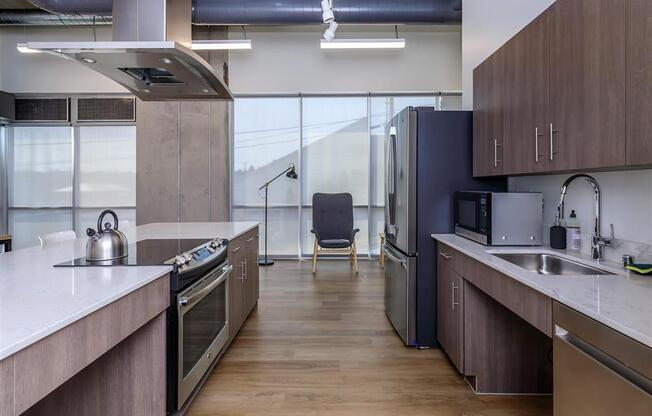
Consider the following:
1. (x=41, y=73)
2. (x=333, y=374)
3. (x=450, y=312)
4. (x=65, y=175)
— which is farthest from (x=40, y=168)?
(x=450, y=312)

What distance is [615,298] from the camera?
1244 mm

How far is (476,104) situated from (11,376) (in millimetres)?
2954

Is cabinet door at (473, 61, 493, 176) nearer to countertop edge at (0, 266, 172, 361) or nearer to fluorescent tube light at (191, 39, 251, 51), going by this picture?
countertop edge at (0, 266, 172, 361)

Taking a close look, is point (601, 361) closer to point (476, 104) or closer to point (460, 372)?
point (460, 372)

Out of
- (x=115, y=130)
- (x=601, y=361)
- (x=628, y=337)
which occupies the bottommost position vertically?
(x=601, y=361)

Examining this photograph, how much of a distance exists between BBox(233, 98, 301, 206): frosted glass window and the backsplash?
446 cm

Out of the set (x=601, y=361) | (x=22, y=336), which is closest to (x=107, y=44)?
(x=22, y=336)

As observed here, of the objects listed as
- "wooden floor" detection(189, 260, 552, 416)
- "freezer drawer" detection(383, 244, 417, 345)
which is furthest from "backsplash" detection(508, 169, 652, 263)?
"freezer drawer" detection(383, 244, 417, 345)

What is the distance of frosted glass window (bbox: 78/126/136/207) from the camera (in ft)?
20.3

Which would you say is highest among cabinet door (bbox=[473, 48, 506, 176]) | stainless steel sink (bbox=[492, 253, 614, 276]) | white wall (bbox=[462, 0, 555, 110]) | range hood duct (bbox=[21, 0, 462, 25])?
range hood duct (bbox=[21, 0, 462, 25])

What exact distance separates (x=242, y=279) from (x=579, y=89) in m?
2.64

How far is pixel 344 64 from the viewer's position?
604 cm

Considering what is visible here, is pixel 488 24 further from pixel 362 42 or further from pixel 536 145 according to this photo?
pixel 362 42

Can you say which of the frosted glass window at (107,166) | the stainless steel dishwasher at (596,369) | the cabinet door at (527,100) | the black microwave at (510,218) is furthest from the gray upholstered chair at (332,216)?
the stainless steel dishwasher at (596,369)
